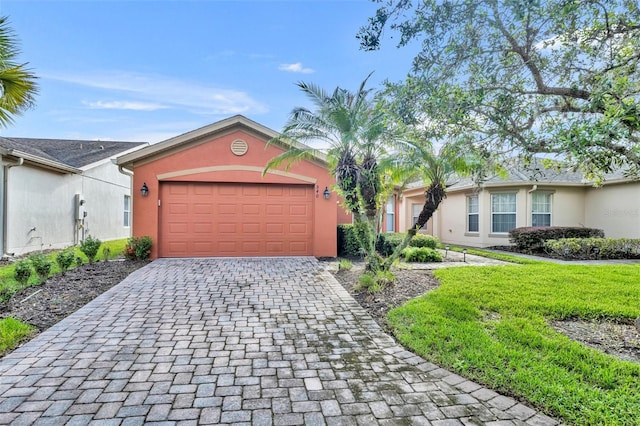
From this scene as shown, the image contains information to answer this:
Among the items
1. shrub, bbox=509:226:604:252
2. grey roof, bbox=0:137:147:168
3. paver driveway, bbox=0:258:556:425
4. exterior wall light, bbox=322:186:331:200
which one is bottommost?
paver driveway, bbox=0:258:556:425

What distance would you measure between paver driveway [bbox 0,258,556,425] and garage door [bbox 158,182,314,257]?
5135 mm

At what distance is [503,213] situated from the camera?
14.7 metres

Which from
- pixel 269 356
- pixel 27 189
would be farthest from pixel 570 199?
pixel 27 189

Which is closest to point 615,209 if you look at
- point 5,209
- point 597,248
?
point 597,248

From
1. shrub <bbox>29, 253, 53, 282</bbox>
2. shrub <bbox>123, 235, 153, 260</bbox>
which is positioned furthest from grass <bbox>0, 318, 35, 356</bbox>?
shrub <bbox>123, 235, 153, 260</bbox>

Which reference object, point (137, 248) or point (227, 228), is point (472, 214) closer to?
point (227, 228)

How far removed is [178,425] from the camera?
2.51 meters

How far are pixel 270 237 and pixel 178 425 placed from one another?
875 cm

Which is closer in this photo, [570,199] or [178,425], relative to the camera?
[178,425]

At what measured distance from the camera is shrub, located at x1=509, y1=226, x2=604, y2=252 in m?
12.6

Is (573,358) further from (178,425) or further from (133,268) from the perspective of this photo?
(133,268)

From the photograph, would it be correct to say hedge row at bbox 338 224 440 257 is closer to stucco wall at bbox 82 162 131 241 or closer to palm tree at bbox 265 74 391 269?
palm tree at bbox 265 74 391 269

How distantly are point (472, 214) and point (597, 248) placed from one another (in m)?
5.10

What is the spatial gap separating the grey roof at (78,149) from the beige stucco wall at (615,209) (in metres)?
23.2
